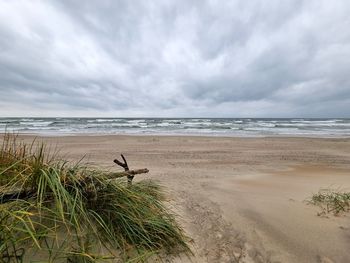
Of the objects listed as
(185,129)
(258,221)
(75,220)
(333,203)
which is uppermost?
(75,220)

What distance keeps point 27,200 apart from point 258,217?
118 inches

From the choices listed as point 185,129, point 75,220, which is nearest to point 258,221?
point 75,220

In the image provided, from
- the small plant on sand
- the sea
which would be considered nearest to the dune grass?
the small plant on sand

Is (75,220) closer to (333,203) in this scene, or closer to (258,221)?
(258,221)

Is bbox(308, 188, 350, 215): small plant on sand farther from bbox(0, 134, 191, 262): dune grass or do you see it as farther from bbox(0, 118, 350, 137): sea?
bbox(0, 118, 350, 137): sea

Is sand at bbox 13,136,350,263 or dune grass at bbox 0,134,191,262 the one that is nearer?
dune grass at bbox 0,134,191,262

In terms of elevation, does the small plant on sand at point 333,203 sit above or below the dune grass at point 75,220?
below

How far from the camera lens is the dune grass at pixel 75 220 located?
194 cm

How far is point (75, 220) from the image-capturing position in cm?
202

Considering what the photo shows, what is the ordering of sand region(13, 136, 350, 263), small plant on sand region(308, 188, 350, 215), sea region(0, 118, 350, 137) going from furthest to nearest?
sea region(0, 118, 350, 137), small plant on sand region(308, 188, 350, 215), sand region(13, 136, 350, 263)

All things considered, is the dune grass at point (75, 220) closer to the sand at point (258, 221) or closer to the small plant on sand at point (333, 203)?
the sand at point (258, 221)

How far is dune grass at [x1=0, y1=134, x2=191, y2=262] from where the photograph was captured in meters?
1.94

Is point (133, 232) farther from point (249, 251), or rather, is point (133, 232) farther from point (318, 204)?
point (318, 204)

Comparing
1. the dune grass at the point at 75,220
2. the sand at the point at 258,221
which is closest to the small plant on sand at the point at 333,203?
the sand at the point at 258,221
